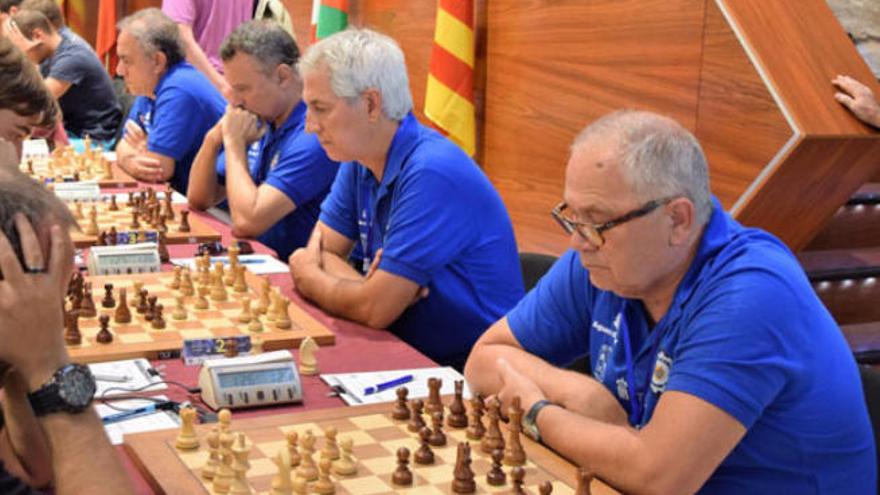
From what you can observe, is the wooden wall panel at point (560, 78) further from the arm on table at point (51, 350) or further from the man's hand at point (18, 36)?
the man's hand at point (18, 36)

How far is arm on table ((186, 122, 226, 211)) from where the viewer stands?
429cm

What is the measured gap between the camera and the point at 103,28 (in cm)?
926

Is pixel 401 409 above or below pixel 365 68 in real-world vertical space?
below

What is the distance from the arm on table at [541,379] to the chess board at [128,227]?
153 cm

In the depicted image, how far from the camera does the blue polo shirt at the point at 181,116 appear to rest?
4.98 metres

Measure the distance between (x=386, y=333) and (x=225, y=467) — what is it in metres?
1.11

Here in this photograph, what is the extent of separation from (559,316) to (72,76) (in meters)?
5.47

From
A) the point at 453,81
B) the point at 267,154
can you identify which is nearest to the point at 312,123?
the point at 267,154

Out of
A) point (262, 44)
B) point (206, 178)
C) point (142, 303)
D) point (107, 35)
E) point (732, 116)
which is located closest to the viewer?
point (142, 303)

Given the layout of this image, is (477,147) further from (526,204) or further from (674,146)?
(674,146)

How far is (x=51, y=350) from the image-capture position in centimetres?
155

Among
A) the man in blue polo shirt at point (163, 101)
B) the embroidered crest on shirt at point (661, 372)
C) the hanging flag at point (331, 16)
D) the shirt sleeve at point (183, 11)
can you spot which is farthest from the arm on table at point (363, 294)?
the shirt sleeve at point (183, 11)

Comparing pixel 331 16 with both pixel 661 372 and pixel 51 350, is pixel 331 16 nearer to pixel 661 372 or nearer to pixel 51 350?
pixel 661 372

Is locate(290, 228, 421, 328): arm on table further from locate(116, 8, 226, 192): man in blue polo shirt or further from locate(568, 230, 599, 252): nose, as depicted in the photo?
locate(116, 8, 226, 192): man in blue polo shirt
